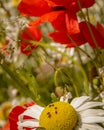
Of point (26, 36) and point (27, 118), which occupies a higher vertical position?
point (26, 36)

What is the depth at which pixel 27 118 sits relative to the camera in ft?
1.86

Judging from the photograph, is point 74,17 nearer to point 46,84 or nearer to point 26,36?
point 26,36

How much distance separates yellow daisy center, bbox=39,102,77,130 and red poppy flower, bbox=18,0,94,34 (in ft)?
0.34

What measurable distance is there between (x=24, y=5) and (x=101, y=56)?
111 mm

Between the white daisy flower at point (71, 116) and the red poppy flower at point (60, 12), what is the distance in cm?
10

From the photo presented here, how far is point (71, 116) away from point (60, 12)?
0.14 m

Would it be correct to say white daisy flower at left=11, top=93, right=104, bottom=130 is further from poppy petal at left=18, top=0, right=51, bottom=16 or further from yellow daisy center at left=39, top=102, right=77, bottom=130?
poppy petal at left=18, top=0, right=51, bottom=16

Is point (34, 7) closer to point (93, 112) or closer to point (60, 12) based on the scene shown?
point (60, 12)

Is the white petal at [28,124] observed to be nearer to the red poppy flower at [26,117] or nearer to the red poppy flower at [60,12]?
the red poppy flower at [26,117]

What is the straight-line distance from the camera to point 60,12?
0.61 m

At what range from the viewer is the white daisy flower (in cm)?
51

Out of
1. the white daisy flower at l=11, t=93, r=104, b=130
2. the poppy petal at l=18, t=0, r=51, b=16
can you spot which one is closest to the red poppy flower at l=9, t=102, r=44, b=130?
the white daisy flower at l=11, t=93, r=104, b=130

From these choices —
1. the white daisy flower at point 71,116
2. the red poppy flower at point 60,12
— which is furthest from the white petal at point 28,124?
the red poppy flower at point 60,12

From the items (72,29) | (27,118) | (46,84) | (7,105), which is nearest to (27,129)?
(27,118)
